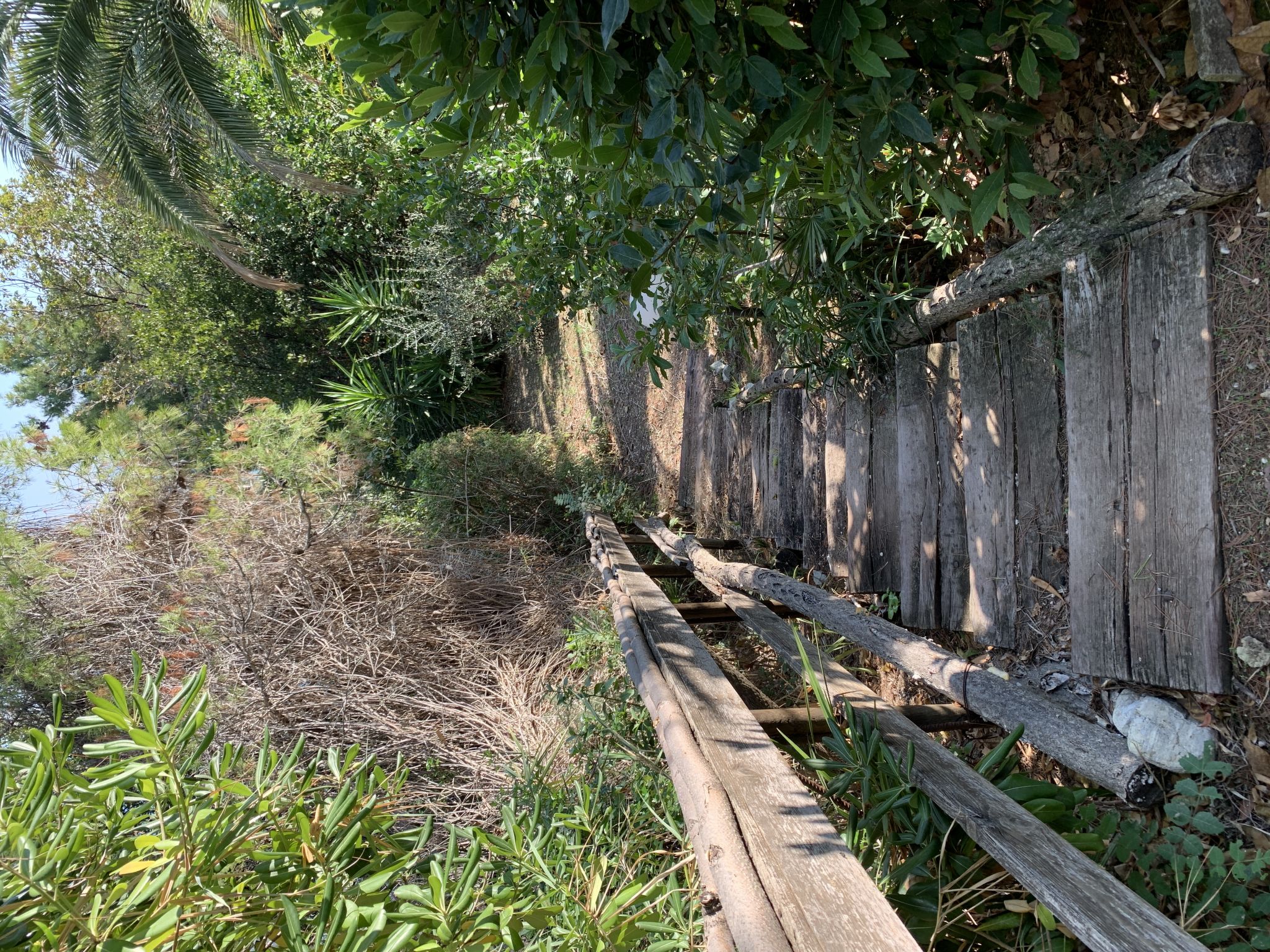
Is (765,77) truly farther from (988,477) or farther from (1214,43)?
(988,477)

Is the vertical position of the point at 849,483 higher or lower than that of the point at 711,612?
higher

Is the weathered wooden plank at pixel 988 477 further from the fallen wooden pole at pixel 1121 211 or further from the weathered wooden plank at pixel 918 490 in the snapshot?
the weathered wooden plank at pixel 918 490

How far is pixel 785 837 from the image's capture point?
1.64m

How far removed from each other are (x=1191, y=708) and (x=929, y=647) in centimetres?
76

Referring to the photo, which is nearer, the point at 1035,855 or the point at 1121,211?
the point at 1035,855

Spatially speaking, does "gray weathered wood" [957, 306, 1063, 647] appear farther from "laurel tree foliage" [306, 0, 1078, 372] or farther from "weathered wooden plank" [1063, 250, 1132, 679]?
"laurel tree foliage" [306, 0, 1078, 372]

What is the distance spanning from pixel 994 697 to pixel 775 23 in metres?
1.89

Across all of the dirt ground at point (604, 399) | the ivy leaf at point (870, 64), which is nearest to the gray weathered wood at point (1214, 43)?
the ivy leaf at point (870, 64)

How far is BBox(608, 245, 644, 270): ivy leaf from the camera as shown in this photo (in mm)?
2121

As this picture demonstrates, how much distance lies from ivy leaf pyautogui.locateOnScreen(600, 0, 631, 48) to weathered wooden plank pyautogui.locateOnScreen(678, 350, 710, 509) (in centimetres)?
425

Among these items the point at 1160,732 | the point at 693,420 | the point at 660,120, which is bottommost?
the point at 1160,732

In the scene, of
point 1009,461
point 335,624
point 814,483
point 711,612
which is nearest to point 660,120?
point 1009,461

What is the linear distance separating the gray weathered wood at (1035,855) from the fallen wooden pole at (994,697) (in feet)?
0.73

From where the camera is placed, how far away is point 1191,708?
1861mm
